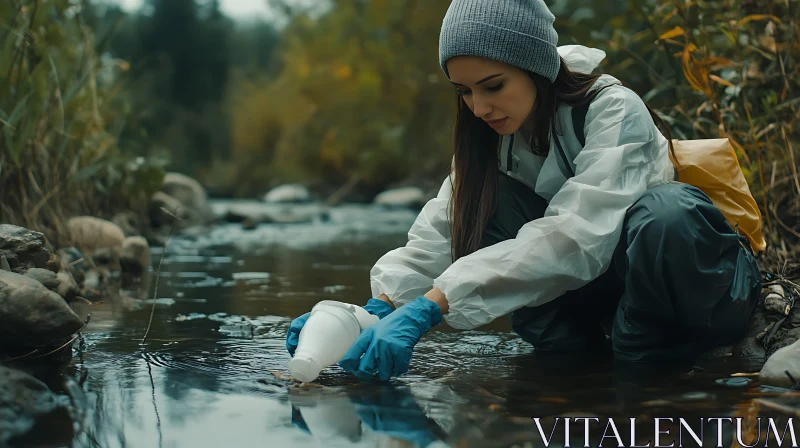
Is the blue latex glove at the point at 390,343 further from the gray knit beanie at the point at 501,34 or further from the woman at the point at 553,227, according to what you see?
the gray knit beanie at the point at 501,34

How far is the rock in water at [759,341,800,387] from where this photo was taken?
2.05 metres

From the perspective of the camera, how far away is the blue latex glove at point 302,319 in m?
2.26

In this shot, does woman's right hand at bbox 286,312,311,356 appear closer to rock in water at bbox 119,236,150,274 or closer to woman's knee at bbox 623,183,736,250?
woman's knee at bbox 623,183,736,250

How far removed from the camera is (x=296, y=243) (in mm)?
7195

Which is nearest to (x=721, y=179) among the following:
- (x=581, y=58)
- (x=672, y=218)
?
(x=672, y=218)

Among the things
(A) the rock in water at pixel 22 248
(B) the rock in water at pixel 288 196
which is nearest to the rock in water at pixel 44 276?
(A) the rock in water at pixel 22 248

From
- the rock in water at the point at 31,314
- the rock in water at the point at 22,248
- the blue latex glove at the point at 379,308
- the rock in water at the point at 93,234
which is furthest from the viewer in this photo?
the rock in water at the point at 93,234

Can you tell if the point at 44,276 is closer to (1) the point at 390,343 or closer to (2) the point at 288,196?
(1) the point at 390,343

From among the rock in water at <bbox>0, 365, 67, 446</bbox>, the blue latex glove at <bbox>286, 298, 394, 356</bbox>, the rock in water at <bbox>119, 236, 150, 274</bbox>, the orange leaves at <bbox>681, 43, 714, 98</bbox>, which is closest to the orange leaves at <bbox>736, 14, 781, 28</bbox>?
the orange leaves at <bbox>681, 43, 714, 98</bbox>

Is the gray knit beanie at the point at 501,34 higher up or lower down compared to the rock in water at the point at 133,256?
higher up

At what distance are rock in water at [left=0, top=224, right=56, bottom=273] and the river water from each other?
30 centimetres

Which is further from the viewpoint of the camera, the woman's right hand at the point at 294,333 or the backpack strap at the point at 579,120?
the backpack strap at the point at 579,120

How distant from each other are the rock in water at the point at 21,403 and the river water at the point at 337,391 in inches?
3.7

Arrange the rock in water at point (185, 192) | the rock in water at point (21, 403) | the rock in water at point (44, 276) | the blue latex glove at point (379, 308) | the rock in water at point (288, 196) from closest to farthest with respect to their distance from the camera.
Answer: the rock in water at point (21, 403)
the blue latex glove at point (379, 308)
the rock in water at point (44, 276)
the rock in water at point (185, 192)
the rock in water at point (288, 196)
